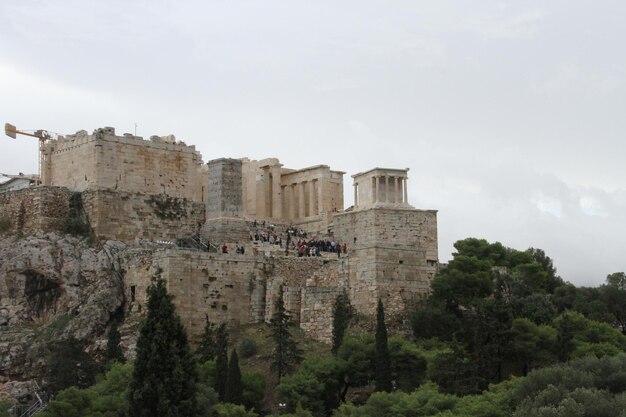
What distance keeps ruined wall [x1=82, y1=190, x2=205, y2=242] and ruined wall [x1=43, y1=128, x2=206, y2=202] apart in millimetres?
480

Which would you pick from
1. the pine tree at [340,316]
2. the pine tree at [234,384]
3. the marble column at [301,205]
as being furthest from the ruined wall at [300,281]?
the marble column at [301,205]

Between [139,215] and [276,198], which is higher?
[276,198]

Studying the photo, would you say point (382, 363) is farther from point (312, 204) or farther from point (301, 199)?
point (301, 199)

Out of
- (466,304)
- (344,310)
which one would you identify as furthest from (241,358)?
(466,304)

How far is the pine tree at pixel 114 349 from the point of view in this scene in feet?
239

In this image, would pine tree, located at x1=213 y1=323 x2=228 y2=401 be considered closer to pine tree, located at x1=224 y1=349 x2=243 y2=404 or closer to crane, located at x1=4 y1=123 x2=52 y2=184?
pine tree, located at x1=224 y1=349 x2=243 y2=404

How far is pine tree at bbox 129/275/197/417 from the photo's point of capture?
61.0m

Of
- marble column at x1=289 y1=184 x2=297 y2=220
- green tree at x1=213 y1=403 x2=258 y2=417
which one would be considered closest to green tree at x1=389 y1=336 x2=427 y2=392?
green tree at x1=213 y1=403 x2=258 y2=417

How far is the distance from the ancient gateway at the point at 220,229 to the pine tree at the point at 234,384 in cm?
729

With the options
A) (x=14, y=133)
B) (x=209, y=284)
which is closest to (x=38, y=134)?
(x=14, y=133)

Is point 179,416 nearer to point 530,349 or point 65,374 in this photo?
point 65,374

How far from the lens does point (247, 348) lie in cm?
7450

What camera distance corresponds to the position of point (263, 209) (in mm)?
92500

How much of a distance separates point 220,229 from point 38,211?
8.84 metres
